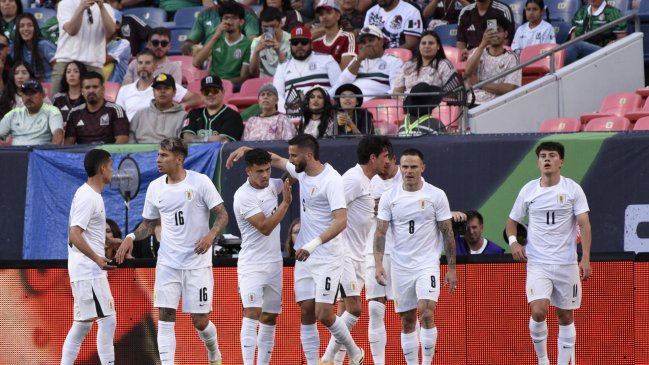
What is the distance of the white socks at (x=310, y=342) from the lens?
1307cm

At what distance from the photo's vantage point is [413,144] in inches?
610

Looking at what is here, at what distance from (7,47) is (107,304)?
7.54m

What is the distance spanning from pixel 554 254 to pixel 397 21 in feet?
22.6

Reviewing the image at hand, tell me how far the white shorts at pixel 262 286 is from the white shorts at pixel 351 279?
630 millimetres

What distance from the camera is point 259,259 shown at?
43.2ft

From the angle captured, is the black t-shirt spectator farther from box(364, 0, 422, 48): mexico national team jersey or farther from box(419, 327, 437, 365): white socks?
box(419, 327, 437, 365): white socks

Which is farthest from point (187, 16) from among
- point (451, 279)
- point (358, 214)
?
point (451, 279)

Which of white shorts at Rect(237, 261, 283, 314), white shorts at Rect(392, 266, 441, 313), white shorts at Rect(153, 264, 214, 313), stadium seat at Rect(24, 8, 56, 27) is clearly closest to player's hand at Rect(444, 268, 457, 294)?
white shorts at Rect(392, 266, 441, 313)

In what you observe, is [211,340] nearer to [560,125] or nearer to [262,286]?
[262,286]

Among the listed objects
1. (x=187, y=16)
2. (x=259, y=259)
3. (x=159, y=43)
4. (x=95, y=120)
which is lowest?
(x=259, y=259)

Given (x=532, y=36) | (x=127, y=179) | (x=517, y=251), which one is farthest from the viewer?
(x=532, y=36)

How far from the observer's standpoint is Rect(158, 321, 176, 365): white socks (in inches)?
518

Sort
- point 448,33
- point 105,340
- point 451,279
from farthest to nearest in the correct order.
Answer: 1. point 448,33
2. point 105,340
3. point 451,279

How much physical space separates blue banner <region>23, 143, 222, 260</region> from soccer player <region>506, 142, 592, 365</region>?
508cm
